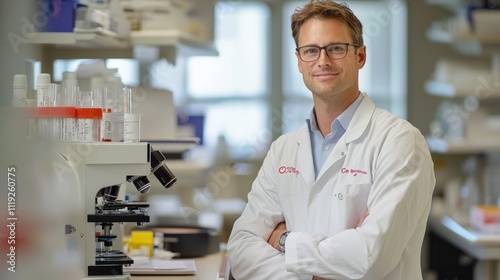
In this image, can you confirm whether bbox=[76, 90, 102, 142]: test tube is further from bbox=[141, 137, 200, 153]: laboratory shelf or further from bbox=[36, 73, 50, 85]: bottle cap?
bbox=[141, 137, 200, 153]: laboratory shelf

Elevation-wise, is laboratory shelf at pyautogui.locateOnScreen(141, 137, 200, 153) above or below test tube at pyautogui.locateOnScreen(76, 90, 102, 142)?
below

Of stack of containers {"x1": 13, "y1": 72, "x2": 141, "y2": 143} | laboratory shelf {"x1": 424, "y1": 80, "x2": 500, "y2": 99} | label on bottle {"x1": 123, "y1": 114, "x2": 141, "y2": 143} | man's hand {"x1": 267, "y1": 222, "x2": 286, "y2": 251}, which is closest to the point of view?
stack of containers {"x1": 13, "y1": 72, "x2": 141, "y2": 143}

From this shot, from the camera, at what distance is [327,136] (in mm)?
2434

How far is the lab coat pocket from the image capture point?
2.29m

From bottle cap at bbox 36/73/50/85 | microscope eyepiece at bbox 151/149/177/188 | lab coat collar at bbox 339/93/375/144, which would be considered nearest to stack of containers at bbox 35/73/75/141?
bottle cap at bbox 36/73/50/85

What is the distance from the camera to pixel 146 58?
443cm

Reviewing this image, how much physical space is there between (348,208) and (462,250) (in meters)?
3.42

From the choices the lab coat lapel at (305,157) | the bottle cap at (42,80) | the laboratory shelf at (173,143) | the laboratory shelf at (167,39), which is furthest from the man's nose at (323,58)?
the laboratory shelf at (167,39)

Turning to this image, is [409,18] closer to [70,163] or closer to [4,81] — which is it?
[70,163]

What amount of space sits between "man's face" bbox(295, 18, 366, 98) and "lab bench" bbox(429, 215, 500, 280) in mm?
2475

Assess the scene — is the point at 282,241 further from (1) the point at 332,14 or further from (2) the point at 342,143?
(1) the point at 332,14

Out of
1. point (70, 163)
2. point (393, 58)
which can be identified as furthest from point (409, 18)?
point (70, 163)

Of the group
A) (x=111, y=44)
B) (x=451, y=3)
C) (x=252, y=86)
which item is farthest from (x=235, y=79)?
(x=111, y=44)

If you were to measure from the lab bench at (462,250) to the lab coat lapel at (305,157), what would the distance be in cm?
234
